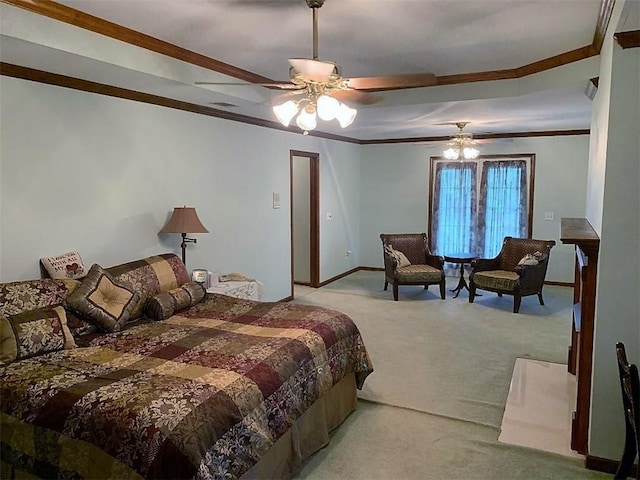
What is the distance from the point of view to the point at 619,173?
2488 millimetres

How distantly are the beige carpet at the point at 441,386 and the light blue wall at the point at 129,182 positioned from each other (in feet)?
5.57

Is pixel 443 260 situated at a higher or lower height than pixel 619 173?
lower

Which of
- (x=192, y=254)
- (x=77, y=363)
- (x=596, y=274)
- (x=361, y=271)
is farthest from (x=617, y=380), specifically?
(x=361, y=271)

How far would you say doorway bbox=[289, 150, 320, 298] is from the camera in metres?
7.29

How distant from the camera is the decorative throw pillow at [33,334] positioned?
8.36 feet

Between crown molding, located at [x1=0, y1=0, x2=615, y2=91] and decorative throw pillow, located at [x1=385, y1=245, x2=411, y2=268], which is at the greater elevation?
crown molding, located at [x1=0, y1=0, x2=615, y2=91]

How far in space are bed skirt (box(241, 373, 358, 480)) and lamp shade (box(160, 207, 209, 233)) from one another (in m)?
1.90

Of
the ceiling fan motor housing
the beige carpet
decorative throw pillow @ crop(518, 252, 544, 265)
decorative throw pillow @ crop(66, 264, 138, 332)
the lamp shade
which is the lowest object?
the beige carpet

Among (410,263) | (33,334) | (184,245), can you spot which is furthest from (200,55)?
(410,263)

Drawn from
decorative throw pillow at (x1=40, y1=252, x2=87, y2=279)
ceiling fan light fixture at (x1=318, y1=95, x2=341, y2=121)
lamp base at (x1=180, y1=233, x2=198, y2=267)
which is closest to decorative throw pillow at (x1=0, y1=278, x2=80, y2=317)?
decorative throw pillow at (x1=40, y1=252, x2=87, y2=279)

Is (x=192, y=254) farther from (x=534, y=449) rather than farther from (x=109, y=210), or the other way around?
(x=534, y=449)

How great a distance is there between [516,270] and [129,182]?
15.6 feet

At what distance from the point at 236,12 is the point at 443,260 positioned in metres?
4.92

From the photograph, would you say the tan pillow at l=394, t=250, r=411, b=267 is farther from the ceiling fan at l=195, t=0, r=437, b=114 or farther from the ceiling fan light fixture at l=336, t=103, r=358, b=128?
the ceiling fan light fixture at l=336, t=103, r=358, b=128
